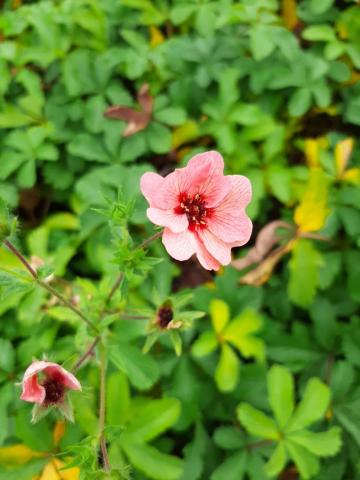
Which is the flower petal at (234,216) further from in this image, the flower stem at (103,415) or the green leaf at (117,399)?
the green leaf at (117,399)

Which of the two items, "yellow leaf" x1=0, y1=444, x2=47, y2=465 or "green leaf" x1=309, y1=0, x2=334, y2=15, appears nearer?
"yellow leaf" x1=0, y1=444, x2=47, y2=465

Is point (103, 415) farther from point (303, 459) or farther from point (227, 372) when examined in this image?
point (303, 459)

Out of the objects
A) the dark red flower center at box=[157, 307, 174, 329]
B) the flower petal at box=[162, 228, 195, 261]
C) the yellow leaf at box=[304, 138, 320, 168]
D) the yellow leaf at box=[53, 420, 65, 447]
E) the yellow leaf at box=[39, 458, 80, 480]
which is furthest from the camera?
the yellow leaf at box=[304, 138, 320, 168]

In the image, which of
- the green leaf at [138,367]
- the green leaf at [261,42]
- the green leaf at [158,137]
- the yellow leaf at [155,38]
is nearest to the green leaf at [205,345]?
the green leaf at [138,367]

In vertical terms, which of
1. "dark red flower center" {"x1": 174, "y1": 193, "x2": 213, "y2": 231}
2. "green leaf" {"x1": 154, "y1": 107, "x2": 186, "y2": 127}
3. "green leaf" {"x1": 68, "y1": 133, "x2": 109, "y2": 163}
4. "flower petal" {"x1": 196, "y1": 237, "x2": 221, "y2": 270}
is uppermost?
"dark red flower center" {"x1": 174, "y1": 193, "x2": 213, "y2": 231}

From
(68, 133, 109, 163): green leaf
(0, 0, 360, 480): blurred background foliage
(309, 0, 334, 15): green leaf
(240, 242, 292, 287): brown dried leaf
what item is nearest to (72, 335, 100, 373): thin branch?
(0, 0, 360, 480): blurred background foliage

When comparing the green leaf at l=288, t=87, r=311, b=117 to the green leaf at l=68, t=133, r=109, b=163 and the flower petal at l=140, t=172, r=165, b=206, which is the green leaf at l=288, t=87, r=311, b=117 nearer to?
the green leaf at l=68, t=133, r=109, b=163

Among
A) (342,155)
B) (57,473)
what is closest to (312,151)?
(342,155)

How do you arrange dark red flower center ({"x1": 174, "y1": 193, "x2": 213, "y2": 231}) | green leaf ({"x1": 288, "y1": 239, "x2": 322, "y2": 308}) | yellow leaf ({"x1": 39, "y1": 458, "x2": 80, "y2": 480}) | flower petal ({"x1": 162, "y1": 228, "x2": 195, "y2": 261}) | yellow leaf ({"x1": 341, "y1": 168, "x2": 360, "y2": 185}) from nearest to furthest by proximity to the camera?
flower petal ({"x1": 162, "y1": 228, "x2": 195, "y2": 261}) < dark red flower center ({"x1": 174, "y1": 193, "x2": 213, "y2": 231}) < yellow leaf ({"x1": 39, "y1": 458, "x2": 80, "y2": 480}) < green leaf ({"x1": 288, "y1": 239, "x2": 322, "y2": 308}) < yellow leaf ({"x1": 341, "y1": 168, "x2": 360, "y2": 185})
